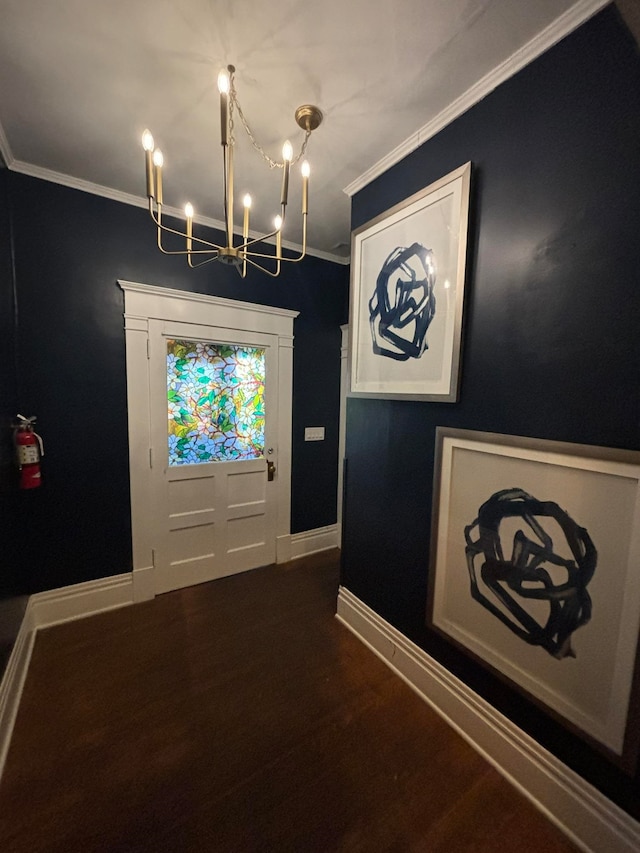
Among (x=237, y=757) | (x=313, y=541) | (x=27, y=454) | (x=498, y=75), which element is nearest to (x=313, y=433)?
(x=313, y=541)

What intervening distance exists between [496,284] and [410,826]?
80.6 inches

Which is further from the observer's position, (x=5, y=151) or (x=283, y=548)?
(x=283, y=548)

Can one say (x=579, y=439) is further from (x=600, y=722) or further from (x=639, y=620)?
(x=600, y=722)

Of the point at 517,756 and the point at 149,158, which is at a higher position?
the point at 149,158

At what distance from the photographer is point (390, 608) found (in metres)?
1.82

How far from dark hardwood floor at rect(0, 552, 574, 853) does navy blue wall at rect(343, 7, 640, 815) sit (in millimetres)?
348

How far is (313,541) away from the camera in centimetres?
308

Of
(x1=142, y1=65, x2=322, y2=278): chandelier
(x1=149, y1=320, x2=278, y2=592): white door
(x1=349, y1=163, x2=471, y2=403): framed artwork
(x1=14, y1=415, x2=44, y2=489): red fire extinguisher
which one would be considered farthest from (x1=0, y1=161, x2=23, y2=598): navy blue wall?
(x1=349, y1=163, x2=471, y2=403): framed artwork

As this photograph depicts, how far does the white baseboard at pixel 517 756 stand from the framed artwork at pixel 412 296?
1.34 meters

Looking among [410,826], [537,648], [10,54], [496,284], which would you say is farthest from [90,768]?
[10,54]

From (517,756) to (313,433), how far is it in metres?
2.30

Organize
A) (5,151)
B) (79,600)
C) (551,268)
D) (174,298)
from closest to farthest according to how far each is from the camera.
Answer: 1. (551,268)
2. (5,151)
3. (79,600)
4. (174,298)

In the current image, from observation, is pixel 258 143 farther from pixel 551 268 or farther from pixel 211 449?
pixel 211 449

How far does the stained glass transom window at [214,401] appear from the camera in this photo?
239cm
